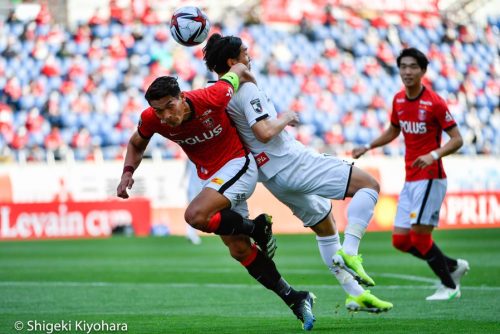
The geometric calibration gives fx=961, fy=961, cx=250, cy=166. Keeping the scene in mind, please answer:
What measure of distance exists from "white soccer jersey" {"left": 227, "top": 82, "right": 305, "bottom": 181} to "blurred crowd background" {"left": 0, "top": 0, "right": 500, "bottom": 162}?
48.8ft

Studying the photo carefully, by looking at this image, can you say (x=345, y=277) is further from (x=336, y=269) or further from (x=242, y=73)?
(x=242, y=73)

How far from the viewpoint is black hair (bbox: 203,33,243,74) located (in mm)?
7281

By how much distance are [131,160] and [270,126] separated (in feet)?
3.86

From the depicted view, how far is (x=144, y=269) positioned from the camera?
524 inches

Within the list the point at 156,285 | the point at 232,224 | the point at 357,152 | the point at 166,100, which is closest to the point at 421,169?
the point at 357,152

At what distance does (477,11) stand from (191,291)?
25.5 metres

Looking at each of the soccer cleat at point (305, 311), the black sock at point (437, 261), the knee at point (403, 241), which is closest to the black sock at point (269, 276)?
the soccer cleat at point (305, 311)

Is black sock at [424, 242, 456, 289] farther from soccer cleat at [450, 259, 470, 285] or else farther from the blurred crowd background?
the blurred crowd background

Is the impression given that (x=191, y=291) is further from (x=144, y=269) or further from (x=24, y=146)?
(x=24, y=146)

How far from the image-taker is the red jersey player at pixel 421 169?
29.7 feet

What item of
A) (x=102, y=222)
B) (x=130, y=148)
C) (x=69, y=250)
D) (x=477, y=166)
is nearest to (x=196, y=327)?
(x=130, y=148)

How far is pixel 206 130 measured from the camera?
6879 millimetres


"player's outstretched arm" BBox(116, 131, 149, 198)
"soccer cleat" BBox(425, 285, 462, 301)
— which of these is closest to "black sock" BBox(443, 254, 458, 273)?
"soccer cleat" BBox(425, 285, 462, 301)

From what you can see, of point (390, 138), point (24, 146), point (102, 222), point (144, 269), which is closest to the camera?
point (390, 138)
